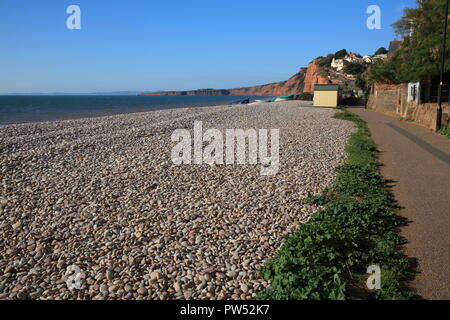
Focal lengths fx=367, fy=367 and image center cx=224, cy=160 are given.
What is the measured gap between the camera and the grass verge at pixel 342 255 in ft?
12.9

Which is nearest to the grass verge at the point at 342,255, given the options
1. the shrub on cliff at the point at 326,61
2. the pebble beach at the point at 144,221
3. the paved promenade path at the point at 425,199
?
the paved promenade path at the point at 425,199

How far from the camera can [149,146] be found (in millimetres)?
12789

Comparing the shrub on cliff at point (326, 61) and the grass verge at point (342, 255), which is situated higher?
the shrub on cliff at point (326, 61)

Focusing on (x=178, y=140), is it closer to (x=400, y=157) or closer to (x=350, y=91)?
(x=400, y=157)

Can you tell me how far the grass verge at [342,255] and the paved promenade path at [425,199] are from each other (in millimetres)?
210

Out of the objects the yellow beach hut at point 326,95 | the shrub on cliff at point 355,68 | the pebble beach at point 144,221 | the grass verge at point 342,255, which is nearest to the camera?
the grass verge at point 342,255

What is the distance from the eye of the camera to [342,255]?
469 cm

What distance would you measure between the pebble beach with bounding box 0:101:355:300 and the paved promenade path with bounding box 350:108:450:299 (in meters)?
1.61

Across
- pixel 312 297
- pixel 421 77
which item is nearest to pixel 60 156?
pixel 312 297

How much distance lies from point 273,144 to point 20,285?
10.6 meters

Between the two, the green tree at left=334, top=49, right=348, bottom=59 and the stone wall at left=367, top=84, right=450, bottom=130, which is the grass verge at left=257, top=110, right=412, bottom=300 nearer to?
the stone wall at left=367, top=84, right=450, bottom=130

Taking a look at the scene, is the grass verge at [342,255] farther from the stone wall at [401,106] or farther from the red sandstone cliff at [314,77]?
the red sandstone cliff at [314,77]

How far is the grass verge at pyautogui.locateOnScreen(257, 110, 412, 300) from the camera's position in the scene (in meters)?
3.92

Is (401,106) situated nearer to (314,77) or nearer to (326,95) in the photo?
(326,95)
